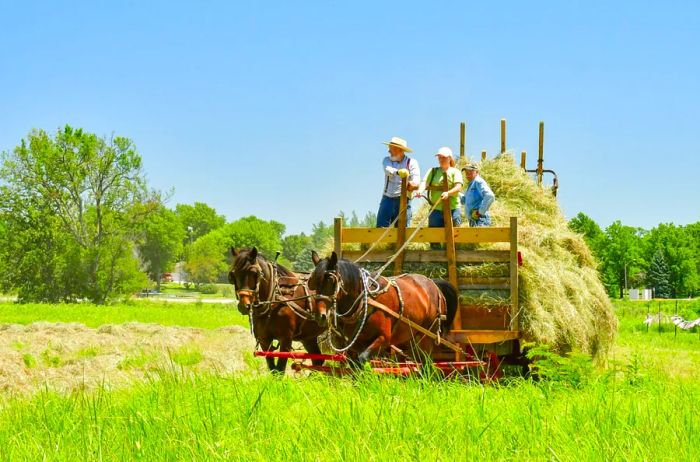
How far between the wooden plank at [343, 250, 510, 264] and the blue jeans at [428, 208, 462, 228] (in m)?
0.55

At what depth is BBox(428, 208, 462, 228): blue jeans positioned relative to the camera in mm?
10297

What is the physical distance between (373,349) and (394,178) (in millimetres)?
2730

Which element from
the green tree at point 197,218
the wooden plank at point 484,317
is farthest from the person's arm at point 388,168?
the green tree at point 197,218

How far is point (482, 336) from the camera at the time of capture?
938 centimetres

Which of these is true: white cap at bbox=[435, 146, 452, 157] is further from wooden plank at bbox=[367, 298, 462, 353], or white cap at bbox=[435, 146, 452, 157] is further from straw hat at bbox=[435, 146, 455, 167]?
wooden plank at bbox=[367, 298, 462, 353]

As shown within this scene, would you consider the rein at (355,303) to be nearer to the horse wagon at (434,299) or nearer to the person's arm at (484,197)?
the horse wagon at (434,299)

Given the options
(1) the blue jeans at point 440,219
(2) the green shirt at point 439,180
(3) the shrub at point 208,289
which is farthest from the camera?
(3) the shrub at point 208,289

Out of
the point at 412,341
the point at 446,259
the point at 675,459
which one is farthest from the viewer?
the point at 446,259

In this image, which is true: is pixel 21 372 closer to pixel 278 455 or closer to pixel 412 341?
pixel 412 341

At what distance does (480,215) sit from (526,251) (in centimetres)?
90

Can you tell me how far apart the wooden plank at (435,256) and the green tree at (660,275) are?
7344cm

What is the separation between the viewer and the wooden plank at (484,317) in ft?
31.3

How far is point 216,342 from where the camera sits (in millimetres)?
19984

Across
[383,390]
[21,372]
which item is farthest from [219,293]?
[383,390]
